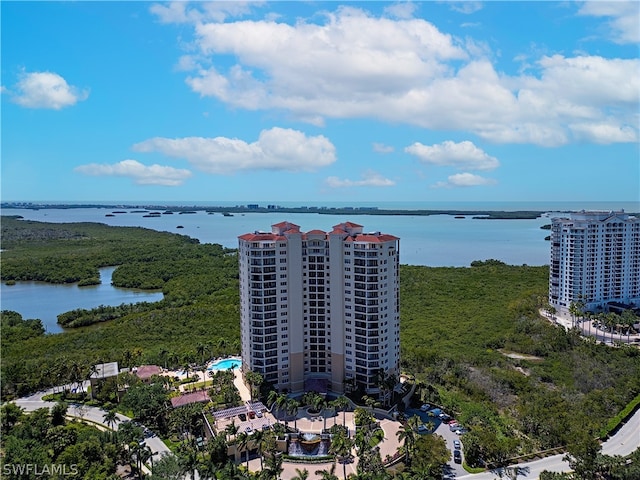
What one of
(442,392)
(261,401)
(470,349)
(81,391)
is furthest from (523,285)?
(81,391)

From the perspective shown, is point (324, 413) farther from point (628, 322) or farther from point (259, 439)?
point (628, 322)

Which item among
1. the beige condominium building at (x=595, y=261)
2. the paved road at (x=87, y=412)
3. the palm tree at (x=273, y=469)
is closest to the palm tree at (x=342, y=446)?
the palm tree at (x=273, y=469)

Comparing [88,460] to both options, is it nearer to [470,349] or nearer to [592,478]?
[592,478]

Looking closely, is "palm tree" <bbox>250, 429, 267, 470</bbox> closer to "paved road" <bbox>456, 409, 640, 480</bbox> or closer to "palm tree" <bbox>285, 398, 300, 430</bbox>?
"palm tree" <bbox>285, 398, 300, 430</bbox>

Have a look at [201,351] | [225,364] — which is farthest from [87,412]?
[225,364]

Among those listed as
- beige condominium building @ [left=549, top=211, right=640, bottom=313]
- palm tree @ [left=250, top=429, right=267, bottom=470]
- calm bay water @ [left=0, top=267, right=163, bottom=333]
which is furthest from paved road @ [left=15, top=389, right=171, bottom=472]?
beige condominium building @ [left=549, top=211, right=640, bottom=313]

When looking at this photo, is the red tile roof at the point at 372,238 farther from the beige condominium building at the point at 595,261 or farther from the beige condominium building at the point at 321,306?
the beige condominium building at the point at 595,261
